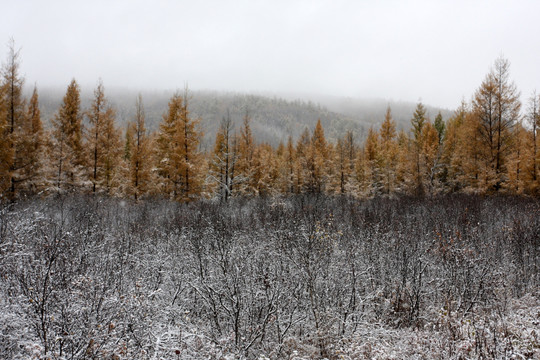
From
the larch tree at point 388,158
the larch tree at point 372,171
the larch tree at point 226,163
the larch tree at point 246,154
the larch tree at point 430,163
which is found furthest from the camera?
the larch tree at point 388,158

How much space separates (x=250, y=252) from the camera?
18.9ft

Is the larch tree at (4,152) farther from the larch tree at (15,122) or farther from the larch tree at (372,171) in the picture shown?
the larch tree at (372,171)

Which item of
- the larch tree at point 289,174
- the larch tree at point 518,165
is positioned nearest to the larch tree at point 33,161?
the larch tree at point 289,174

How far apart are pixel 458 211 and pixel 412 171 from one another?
13.9 m

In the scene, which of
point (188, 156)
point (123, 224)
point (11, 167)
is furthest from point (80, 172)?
point (123, 224)

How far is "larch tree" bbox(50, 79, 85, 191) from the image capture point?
17.6 metres

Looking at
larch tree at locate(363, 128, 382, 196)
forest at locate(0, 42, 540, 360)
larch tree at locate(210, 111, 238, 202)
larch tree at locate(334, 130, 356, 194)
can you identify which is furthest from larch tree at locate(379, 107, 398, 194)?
larch tree at locate(210, 111, 238, 202)

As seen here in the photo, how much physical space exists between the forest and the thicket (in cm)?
4

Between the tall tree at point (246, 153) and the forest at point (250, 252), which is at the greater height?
the tall tree at point (246, 153)

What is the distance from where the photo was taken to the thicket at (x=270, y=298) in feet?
10.9

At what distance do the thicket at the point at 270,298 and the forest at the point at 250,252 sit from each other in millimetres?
42

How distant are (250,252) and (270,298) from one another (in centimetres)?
103

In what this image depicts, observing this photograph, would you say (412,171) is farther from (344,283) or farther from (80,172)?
(80,172)

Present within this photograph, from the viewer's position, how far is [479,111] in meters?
19.4
